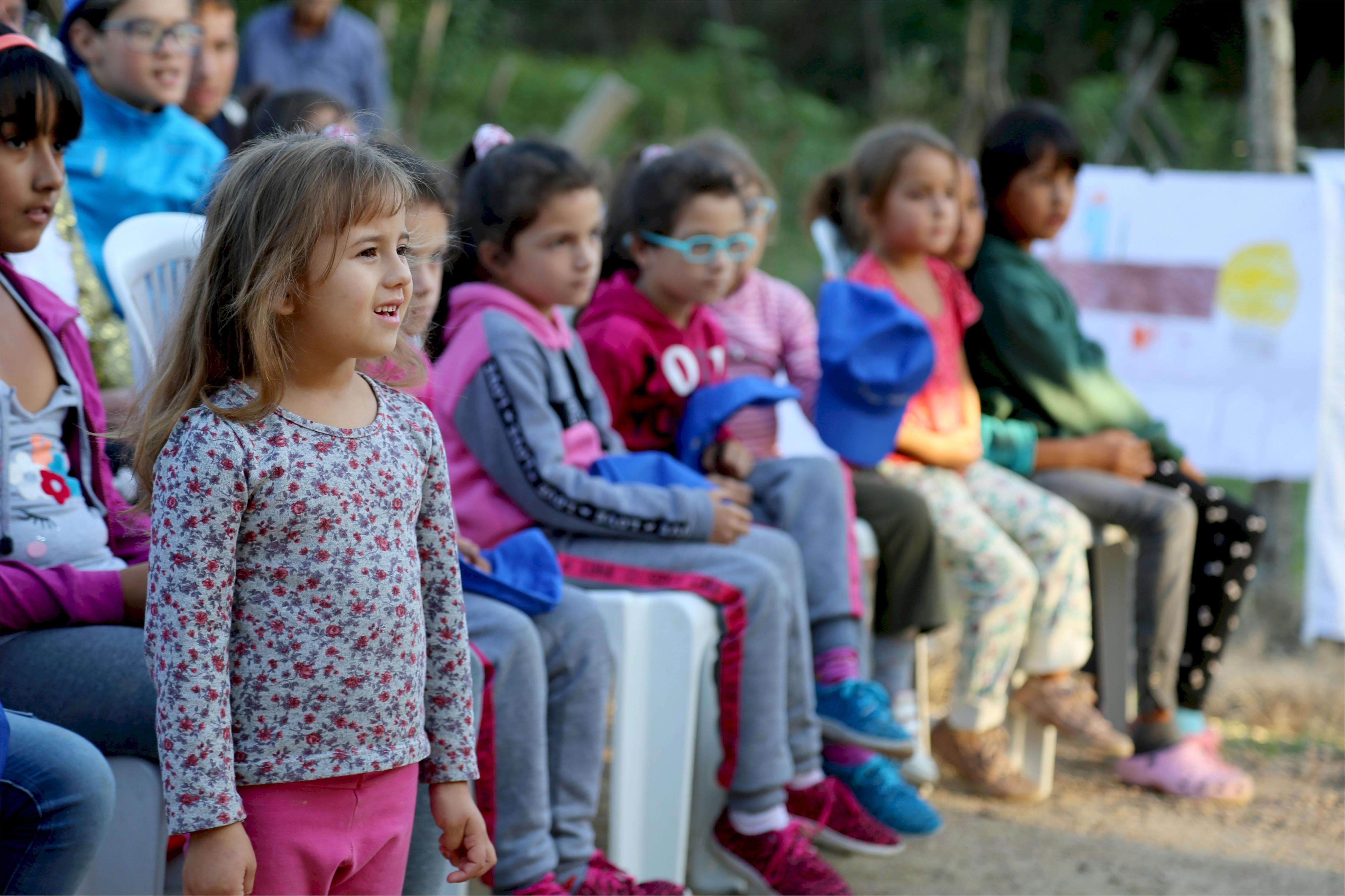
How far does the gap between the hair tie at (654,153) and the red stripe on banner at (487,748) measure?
4.41 ft

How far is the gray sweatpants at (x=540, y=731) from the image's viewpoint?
1.94 metres

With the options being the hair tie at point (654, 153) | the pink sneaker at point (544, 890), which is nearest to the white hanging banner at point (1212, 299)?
the hair tie at point (654, 153)

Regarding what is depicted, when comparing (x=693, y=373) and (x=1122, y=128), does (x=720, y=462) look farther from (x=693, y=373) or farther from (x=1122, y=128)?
(x=1122, y=128)

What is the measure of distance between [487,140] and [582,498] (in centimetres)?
81

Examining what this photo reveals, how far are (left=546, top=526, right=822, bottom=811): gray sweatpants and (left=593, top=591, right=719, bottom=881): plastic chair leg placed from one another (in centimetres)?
5

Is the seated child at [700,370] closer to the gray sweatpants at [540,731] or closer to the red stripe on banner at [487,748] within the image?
the gray sweatpants at [540,731]

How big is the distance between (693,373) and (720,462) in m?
0.20

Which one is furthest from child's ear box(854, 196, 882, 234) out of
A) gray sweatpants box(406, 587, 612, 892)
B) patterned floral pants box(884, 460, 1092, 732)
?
gray sweatpants box(406, 587, 612, 892)

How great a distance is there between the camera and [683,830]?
7.54 feet

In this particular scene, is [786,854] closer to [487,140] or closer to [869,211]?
[487,140]

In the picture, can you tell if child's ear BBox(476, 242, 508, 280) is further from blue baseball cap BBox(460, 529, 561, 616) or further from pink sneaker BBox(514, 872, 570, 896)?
pink sneaker BBox(514, 872, 570, 896)

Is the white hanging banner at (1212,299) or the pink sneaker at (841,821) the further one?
the white hanging banner at (1212,299)

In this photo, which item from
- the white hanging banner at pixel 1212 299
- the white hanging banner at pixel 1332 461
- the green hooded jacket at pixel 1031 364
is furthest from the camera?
the white hanging banner at pixel 1212 299

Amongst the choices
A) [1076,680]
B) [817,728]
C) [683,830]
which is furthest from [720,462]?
[1076,680]
